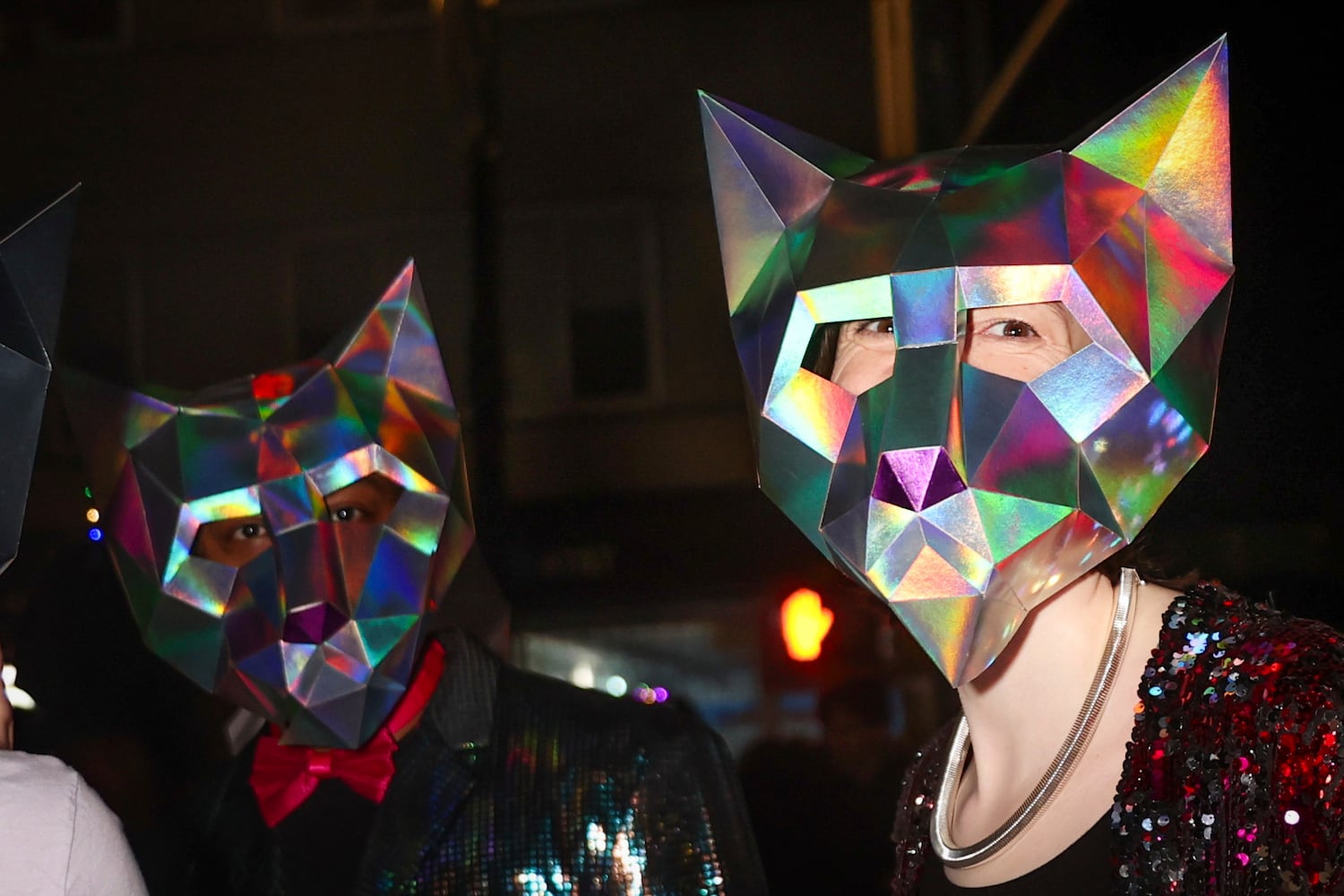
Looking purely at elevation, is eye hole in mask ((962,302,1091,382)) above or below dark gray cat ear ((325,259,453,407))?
below

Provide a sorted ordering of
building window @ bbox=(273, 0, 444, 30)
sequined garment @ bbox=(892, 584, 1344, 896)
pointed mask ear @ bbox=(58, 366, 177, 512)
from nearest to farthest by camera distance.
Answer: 1. sequined garment @ bbox=(892, 584, 1344, 896)
2. pointed mask ear @ bbox=(58, 366, 177, 512)
3. building window @ bbox=(273, 0, 444, 30)


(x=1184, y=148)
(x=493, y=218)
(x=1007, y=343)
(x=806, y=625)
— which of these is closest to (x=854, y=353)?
(x=1007, y=343)

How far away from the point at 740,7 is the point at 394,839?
1249 millimetres

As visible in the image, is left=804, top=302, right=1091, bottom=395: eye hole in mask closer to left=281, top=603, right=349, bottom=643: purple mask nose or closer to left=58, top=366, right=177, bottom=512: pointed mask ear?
left=281, top=603, right=349, bottom=643: purple mask nose

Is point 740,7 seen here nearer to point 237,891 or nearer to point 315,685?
point 315,685

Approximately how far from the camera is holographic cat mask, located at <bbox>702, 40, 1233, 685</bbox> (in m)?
1.27

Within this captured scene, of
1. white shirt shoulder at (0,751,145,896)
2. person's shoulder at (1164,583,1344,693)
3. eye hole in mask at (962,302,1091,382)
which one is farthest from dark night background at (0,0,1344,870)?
white shirt shoulder at (0,751,145,896)

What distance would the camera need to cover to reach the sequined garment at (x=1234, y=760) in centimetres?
111

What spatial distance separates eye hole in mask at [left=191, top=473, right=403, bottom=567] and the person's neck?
75 centimetres

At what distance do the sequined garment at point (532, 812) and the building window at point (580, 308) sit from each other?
0.41 meters

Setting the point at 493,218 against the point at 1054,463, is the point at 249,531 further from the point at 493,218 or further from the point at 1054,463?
the point at 1054,463

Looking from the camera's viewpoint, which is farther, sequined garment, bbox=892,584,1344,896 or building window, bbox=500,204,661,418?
building window, bbox=500,204,661,418

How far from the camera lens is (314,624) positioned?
175cm

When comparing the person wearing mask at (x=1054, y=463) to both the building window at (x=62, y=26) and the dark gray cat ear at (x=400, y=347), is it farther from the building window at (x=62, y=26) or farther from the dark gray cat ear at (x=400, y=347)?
the building window at (x=62, y=26)
